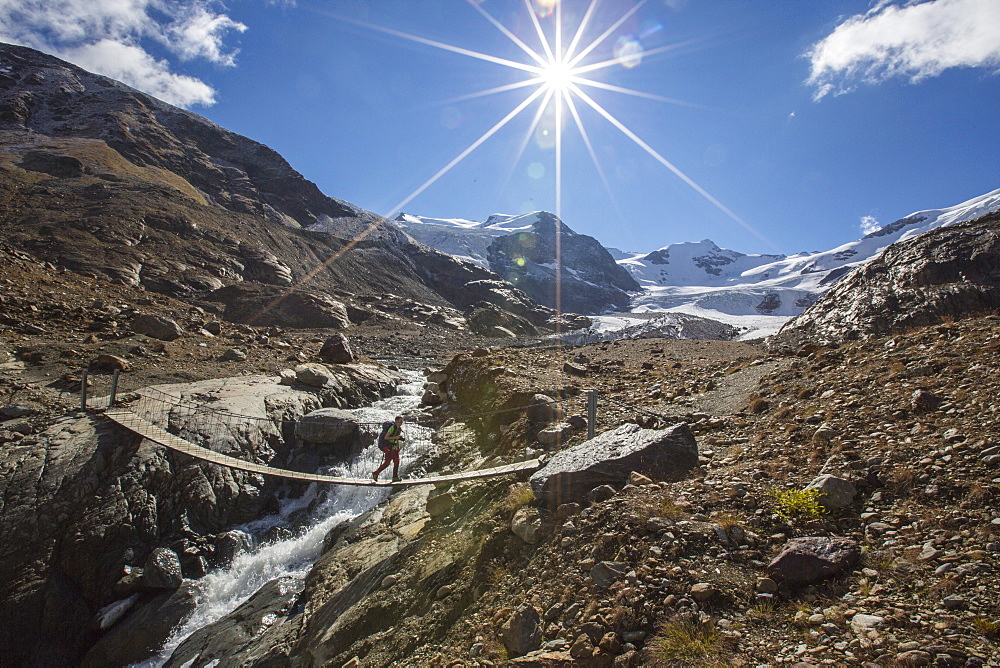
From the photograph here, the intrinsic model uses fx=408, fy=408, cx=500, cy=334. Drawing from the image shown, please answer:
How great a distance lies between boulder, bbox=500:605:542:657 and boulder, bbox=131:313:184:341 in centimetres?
2125

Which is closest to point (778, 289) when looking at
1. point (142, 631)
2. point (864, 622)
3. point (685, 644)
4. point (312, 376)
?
point (312, 376)

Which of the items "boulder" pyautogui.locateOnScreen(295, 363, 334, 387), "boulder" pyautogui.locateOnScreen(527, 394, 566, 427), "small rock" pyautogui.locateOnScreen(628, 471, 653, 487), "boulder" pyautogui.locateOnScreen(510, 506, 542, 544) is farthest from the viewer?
"boulder" pyautogui.locateOnScreen(295, 363, 334, 387)

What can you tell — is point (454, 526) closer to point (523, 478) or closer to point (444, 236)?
point (523, 478)

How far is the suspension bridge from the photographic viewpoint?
959 cm

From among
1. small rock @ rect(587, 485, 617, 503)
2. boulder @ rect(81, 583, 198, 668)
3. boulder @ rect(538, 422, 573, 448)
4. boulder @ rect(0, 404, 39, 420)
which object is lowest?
boulder @ rect(81, 583, 198, 668)

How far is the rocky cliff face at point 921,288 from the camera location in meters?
15.5

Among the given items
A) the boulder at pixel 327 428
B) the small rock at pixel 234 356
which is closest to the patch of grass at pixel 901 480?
the boulder at pixel 327 428

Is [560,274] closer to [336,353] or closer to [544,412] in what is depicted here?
[336,353]

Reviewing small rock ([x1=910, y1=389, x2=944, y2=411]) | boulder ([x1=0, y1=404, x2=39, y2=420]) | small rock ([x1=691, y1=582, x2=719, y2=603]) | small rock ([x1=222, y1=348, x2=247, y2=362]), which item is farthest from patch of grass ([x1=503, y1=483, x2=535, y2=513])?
small rock ([x1=222, y1=348, x2=247, y2=362])

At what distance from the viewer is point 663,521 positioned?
4340 mm

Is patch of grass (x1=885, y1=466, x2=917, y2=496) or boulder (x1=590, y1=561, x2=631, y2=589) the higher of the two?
patch of grass (x1=885, y1=466, x2=917, y2=496)

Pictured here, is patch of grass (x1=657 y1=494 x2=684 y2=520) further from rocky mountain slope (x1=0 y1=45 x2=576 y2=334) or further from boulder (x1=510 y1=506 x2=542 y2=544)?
rocky mountain slope (x1=0 y1=45 x2=576 y2=334)

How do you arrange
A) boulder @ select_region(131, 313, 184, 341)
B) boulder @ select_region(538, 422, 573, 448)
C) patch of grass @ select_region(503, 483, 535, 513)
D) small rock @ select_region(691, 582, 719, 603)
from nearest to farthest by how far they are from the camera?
small rock @ select_region(691, 582, 719, 603)
patch of grass @ select_region(503, 483, 535, 513)
boulder @ select_region(538, 422, 573, 448)
boulder @ select_region(131, 313, 184, 341)

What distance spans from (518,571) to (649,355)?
20624 millimetres
